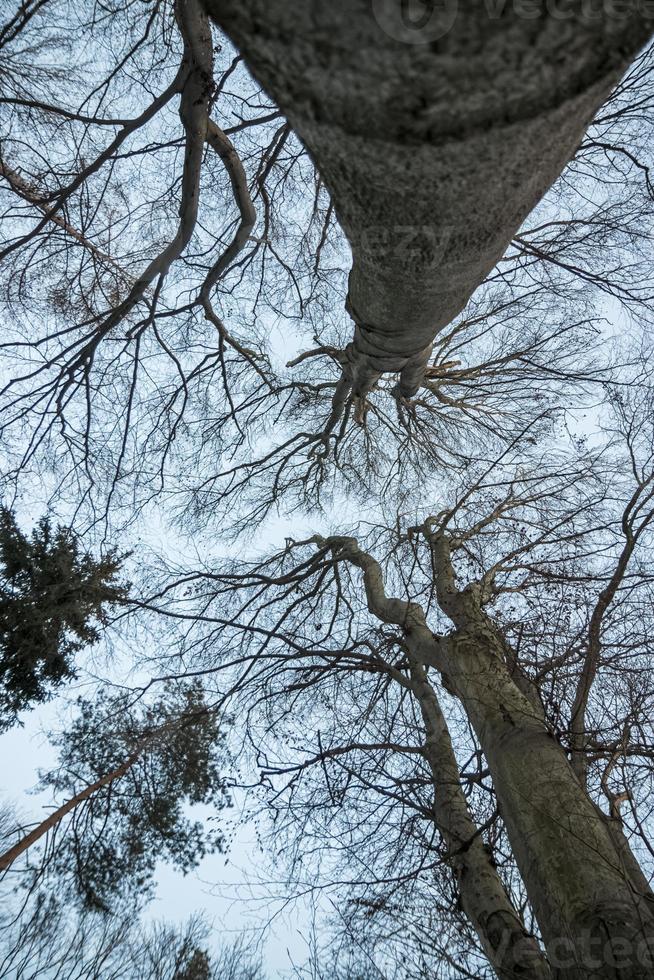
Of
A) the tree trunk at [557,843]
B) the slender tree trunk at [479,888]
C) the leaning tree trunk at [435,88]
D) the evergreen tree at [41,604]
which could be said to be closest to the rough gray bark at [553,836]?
the tree trunk at [557,843]

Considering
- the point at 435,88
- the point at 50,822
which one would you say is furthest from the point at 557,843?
the point at 50,822

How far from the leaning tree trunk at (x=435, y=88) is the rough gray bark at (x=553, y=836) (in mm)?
2134

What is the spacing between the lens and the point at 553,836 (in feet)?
6.32

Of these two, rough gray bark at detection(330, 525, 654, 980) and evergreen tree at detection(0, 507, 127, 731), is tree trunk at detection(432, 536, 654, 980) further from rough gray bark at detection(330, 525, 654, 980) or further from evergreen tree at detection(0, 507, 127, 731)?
evergreen tree at detection(0, 507, 127, 731)

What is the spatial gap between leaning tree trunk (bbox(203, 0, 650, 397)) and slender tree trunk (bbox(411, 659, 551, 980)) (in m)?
2.48

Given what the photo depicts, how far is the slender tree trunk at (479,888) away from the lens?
2021mm

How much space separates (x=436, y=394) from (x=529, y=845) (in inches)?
179

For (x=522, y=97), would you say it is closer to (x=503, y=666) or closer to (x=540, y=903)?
(x=540, y=903)

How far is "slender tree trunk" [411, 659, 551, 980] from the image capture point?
2.02 m

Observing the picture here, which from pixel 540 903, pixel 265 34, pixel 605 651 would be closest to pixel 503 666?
pixel 605 651

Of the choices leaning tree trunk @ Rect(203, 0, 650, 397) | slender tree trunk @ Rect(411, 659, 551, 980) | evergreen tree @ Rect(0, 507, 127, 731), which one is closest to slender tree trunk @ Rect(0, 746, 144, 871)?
evergreen tree @ Rect(0, 507, 127, 731)

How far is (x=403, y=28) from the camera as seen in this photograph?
2.04 ft

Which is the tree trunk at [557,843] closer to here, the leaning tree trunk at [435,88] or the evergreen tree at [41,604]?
the leaning tree trunk at [435,88]

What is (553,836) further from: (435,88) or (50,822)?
(50,822)
